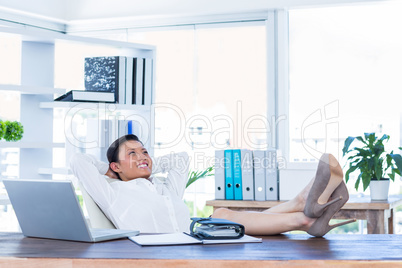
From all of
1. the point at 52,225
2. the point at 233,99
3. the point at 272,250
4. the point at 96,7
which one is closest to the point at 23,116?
the point at 96,7

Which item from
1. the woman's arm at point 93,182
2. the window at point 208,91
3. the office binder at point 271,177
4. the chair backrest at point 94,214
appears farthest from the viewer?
the window at point 208,91

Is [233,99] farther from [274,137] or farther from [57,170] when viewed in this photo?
[57,170]

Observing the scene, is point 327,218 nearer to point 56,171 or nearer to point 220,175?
point 220,175

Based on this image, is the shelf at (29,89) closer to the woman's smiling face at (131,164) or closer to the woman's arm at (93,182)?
the woman's smiling face at (131,164)

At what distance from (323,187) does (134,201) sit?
1.03 m

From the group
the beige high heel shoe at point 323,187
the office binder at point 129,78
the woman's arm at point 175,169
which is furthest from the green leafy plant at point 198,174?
the beige high heel shoe at point 323,187

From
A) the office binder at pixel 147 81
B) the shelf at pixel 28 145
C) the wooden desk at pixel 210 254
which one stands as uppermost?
the office binder at pixel 147 81

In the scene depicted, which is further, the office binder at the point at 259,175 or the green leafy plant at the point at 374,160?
the office binder at the point at 259,175

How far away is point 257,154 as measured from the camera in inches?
148

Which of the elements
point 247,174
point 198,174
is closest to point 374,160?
point 247,174

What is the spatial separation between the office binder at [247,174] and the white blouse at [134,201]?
95 centimetres

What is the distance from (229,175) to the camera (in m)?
3.82

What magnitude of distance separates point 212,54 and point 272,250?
2898 mm

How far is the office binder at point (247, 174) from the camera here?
3770 mm
